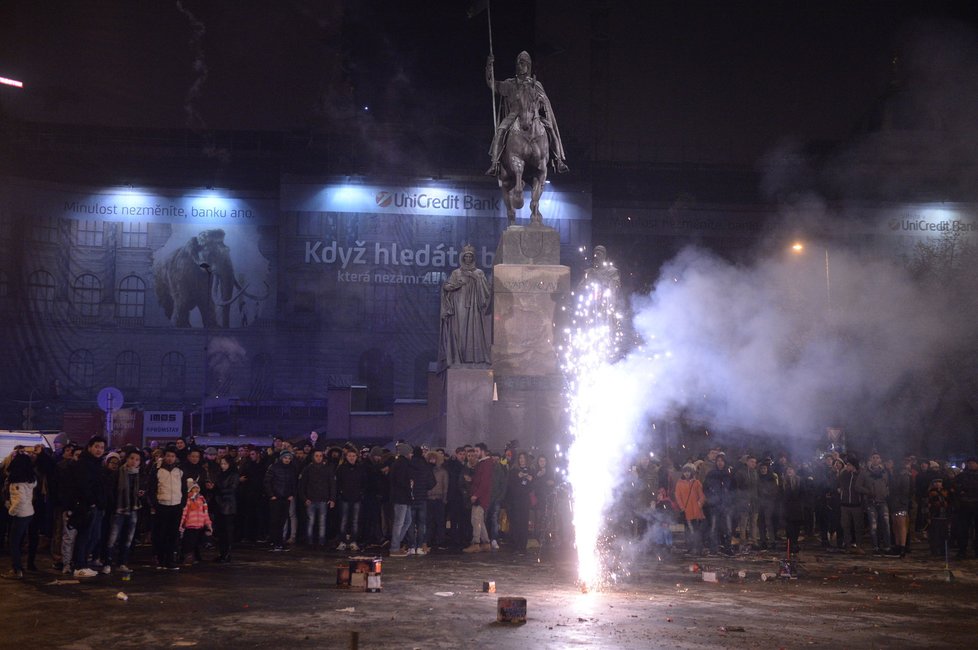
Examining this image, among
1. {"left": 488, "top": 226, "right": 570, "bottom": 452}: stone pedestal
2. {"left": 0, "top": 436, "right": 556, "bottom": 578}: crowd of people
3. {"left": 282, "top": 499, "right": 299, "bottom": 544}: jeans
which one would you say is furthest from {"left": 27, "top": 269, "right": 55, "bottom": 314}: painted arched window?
{"left": 282, "top": 499, "right": 299, "bottom": 544}: jeans

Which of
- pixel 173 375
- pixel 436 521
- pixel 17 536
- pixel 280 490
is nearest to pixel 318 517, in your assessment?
pixel 280 490

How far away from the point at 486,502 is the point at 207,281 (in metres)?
38.0

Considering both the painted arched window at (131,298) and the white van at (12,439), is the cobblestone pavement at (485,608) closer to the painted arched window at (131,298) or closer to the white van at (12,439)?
the white van at (12,439)

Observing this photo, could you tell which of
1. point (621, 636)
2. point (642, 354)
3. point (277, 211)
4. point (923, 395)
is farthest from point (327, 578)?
point (277, 211)

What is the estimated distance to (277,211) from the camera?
5078 cm

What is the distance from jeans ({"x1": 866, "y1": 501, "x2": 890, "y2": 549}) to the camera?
17.3 m

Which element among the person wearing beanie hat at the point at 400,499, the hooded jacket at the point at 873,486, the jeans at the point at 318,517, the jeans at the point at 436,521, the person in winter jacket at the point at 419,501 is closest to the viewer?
the person wearing beanie hat at the point at 400,499

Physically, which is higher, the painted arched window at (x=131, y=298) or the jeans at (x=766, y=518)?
the painted arched window at (x=131, y=298)

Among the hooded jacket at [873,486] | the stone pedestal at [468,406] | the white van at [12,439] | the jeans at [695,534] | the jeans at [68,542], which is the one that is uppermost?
the stone pedestal at [468,406]

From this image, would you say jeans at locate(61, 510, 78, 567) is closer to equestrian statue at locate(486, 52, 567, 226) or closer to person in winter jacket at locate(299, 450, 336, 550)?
person in winter jacket at locate(299, 450, 336, 550)

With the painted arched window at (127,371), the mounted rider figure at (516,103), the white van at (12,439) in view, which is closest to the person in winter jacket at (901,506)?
the mounted rider figure at (516,103)

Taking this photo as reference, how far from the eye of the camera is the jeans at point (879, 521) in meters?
17.3

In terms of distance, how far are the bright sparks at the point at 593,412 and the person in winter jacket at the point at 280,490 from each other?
211 inches

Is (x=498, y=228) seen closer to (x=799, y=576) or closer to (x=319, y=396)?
(x=319, y=396)
